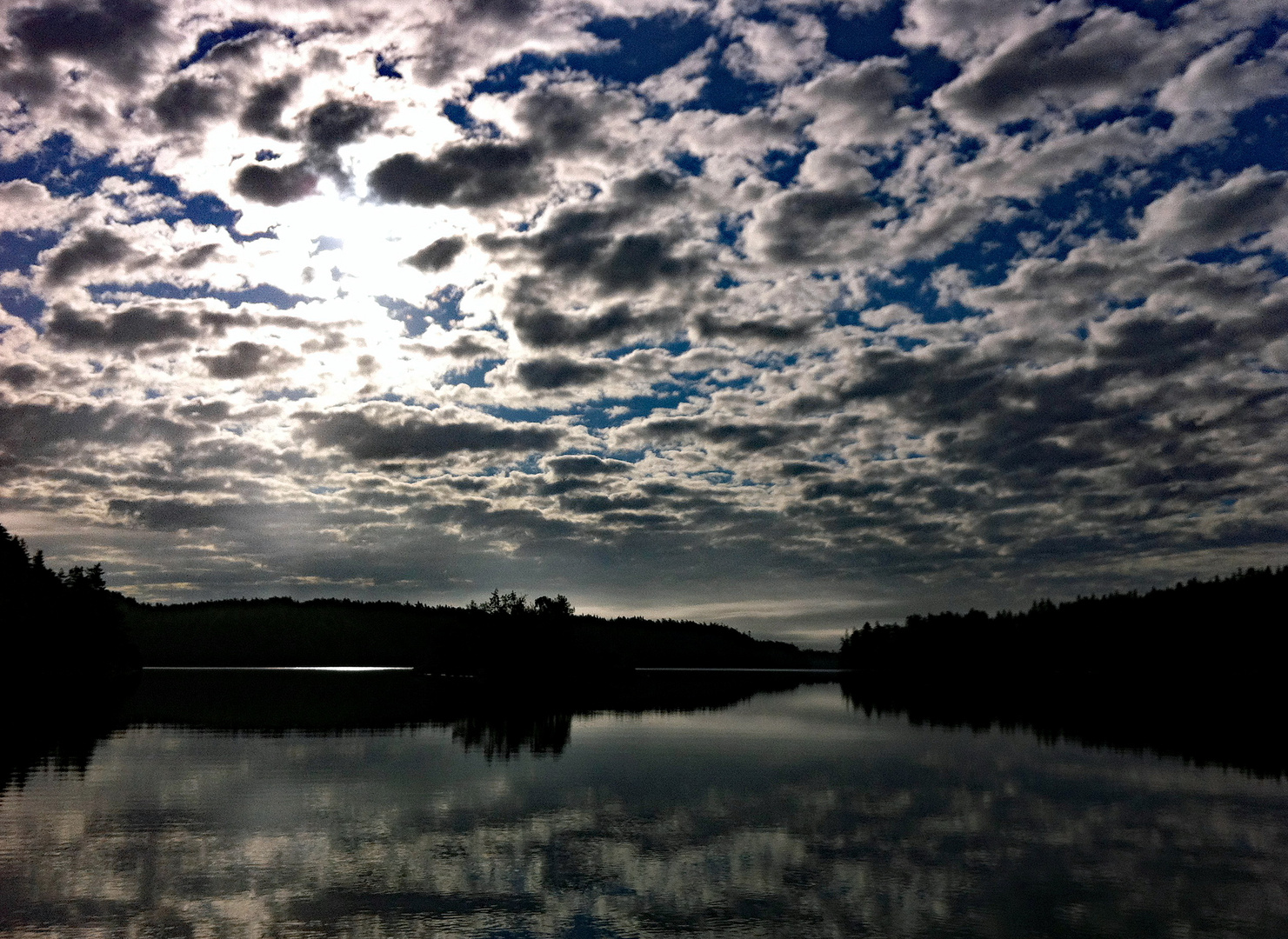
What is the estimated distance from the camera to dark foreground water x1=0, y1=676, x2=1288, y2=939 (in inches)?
958

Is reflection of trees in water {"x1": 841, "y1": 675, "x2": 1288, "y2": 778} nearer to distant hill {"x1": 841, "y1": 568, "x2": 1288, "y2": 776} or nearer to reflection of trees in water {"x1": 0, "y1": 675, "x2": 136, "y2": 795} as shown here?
distant hill {"x1": 841, "y1": 568, "x2": 1288, "y2": 776}

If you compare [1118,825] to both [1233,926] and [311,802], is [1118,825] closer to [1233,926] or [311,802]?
[1233,926]

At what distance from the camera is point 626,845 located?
32.6m

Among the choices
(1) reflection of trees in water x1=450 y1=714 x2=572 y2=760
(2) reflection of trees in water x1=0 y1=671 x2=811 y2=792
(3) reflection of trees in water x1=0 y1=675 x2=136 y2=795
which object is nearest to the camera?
(3) reflection of trees in water x1=0 y1=675 x2=136 y2=795

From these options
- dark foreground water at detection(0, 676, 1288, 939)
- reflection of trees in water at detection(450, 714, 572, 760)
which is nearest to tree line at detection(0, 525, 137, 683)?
reflection of trees in water at detection(450, 714, 572, 760)

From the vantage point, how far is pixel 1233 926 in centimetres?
2508

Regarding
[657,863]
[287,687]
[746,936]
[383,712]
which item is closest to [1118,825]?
[657,863]

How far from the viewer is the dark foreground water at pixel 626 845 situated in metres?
24.3

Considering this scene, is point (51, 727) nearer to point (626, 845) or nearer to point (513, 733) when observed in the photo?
point (513, 733)

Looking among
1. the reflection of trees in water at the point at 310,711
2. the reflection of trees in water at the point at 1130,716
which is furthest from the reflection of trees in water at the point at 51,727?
the reflection of trees in water at the point at 1130,716

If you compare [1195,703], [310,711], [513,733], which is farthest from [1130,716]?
[310,711]

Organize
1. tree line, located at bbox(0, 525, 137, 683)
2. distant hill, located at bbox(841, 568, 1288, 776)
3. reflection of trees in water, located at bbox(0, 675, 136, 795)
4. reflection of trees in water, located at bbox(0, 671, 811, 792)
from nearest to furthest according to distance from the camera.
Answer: reflection of trees in water, located at bbox(0, 675, 136, 795) < reflection of trees in water, located at bbox(0, 671, 811, 792) < distant hill, located at bbox(841, 568, 1288, 776) < tree line, located at bbox(0, 525, 137, 683)

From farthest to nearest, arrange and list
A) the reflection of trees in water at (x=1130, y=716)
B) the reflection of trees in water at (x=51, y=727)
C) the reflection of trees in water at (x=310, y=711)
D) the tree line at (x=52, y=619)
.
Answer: the tree line at (x=52, y=619), the reflection of trees in water at (x=1130, y=716), the reflection of trees in water at (x=310, y=711), the reflection of trees in water at (x=51, y=727)

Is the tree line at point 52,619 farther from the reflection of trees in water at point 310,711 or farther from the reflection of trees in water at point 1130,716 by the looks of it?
the reflection of trees in water at point 1130,716
